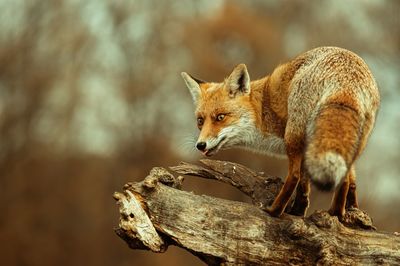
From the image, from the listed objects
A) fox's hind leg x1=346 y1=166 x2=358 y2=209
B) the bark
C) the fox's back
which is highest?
the fox's back

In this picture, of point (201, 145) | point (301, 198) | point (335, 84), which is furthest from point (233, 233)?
point (335, 84)

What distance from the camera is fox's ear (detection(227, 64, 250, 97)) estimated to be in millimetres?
9680

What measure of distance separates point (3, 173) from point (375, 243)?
64.5 ft

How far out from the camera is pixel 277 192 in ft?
29.0

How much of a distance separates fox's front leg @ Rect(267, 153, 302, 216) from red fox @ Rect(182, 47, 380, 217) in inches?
0.4

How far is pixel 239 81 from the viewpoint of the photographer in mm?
9734

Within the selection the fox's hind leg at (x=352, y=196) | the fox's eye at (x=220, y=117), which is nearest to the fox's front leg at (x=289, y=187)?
the fox's hind leg at (x=352, y=196)

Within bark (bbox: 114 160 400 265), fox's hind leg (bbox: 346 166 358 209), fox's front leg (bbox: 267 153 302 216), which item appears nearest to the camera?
bark (bbox: 114 160 400 265)

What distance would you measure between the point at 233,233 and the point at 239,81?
277 centimetres

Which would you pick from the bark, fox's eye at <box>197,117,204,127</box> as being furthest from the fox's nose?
the bark

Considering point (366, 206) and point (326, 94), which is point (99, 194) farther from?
point (326, 94)

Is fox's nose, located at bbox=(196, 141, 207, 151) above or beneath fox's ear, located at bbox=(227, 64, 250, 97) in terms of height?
beneath

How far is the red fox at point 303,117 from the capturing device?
677cm

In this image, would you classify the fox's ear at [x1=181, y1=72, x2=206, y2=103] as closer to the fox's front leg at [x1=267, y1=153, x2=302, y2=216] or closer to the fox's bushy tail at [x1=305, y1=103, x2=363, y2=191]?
the fox's front leg at [x1=267, y1=153, x2=302, y2=216]
